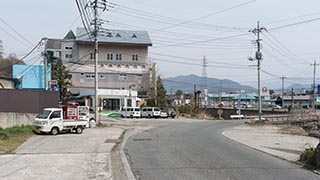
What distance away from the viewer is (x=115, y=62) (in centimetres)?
9994

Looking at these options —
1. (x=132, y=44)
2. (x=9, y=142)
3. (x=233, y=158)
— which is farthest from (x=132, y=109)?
(x=233, y=158)

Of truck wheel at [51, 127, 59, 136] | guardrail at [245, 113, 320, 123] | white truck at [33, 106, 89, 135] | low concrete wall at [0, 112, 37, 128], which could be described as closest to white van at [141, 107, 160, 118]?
guardrail at [245, 113, 320, 123]

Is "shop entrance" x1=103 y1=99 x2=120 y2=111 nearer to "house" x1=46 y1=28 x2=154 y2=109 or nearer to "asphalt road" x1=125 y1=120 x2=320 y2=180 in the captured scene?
"house" x1=46 y1=28 x2=154 y2=109

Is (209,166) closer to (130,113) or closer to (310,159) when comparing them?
(310,159)

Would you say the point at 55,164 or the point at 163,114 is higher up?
the point at 55,164

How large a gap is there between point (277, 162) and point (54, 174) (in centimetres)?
748

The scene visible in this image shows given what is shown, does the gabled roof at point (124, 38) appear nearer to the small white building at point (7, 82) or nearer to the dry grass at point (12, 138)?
the small white building at point (7, 82)

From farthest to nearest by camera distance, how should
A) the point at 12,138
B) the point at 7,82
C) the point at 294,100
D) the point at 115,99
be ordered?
the point at 294,100
the point at 115,99
the point at 7,82
the point at 12,138

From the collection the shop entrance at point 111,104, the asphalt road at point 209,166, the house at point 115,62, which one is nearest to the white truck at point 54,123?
the asphalt road at point 209,166

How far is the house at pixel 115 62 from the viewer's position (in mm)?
95938

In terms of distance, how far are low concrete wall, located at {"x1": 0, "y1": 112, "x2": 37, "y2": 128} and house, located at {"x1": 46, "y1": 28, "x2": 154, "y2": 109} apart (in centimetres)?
6263

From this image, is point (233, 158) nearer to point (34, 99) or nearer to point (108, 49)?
point (34, 99)

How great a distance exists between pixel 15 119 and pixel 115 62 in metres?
71.2

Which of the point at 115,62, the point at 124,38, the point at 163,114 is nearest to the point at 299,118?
the point at 163,114
